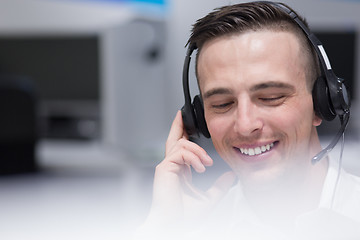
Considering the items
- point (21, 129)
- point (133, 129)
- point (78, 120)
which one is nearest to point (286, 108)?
point (133, 129)

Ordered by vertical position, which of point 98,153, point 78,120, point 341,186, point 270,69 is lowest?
point 78,120

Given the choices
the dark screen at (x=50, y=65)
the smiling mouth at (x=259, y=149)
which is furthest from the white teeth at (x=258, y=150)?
the dark screen at (x=50, y=65)

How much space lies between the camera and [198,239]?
35 centimetres

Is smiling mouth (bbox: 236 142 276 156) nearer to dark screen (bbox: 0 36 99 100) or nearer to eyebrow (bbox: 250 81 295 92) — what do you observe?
eyebrow (bbox: 250 81 295 92)

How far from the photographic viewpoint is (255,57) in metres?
0.30

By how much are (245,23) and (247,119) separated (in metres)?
0.07

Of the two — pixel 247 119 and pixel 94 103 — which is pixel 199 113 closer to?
pixel 247 119

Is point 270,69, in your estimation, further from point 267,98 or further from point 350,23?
point 350,23

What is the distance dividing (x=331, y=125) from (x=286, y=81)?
0.26 feet

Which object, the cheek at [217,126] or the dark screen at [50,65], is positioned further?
the dark screen at [50,65]

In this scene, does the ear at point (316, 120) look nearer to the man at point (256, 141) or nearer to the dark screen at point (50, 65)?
the man at point (256, 141)

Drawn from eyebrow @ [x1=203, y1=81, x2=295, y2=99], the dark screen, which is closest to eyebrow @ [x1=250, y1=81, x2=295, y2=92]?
eyebrow @ [x1=203, y1=81, x2=295, y2=99]

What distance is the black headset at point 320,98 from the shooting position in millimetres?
323

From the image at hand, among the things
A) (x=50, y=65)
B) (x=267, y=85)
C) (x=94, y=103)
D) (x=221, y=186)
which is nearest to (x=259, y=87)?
(x=267, y=85)
